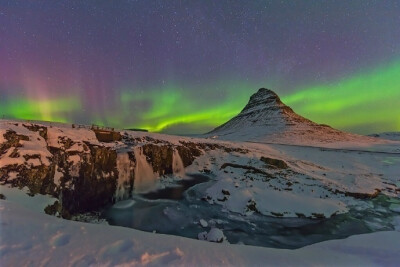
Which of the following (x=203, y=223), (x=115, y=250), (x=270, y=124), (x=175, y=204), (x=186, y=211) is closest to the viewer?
(x=115, y=250)

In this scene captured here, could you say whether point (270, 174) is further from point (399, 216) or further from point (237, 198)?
point (399, 216)

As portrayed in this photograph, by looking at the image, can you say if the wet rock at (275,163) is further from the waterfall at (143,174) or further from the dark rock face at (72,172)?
the waterfall at (143,174)

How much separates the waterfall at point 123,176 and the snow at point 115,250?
13.2 m

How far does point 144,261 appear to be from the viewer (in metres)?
5.60

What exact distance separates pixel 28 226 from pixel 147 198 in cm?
1462

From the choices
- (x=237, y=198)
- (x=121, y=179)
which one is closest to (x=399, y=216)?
(x=237, y=198)

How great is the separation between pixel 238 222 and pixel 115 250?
477 inches

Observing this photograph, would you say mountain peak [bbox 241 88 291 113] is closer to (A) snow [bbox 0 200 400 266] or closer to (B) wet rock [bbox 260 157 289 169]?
(B) wet rock [bbox 260 157 289 169]

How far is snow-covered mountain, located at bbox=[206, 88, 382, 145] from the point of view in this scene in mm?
96000

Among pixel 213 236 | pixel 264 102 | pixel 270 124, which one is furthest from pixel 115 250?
pixel 264 102

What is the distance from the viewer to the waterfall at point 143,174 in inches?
910

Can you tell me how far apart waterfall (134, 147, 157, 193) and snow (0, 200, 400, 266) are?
15.3m

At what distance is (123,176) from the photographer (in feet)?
71.5

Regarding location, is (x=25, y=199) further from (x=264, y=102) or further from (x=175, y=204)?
(x=264, y=102)
